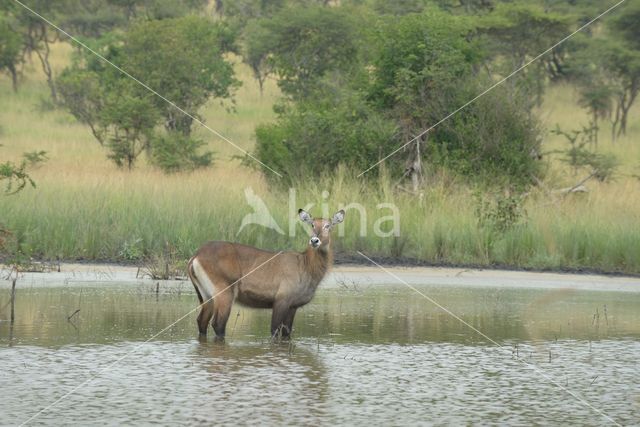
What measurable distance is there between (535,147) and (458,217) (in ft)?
13.7

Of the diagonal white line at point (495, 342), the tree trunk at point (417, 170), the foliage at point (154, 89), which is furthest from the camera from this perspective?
the foliage at point (154, 89)

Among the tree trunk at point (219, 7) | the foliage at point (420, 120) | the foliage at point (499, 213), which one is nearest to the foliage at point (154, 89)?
the foliage at point (420, 120)

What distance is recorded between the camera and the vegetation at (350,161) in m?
13.8

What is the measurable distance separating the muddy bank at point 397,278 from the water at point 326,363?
2.58 ft

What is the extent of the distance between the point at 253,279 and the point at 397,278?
174 inches

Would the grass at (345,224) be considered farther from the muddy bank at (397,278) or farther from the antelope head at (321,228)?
the antelope head at (321,228)

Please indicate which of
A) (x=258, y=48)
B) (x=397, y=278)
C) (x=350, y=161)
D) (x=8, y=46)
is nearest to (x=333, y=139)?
(x=350, y=161)

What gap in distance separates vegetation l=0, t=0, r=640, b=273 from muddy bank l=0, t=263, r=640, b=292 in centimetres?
46

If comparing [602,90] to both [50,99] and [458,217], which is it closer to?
[50,99]

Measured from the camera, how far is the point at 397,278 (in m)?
12.9

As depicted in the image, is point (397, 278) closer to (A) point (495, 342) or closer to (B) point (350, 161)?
(A) point (495, 342)

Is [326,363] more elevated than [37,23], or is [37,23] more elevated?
[37,23]

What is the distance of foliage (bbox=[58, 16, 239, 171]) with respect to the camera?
23375mm

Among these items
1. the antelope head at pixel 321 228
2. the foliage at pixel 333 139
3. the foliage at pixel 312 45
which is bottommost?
the antelope head at pixel 321 228
